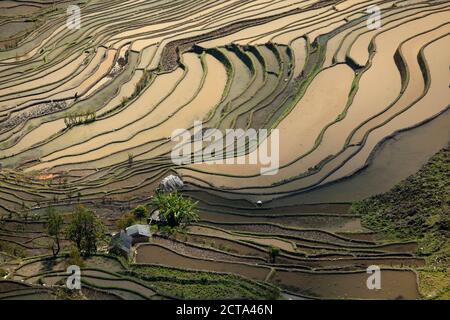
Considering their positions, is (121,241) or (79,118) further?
(79,118)

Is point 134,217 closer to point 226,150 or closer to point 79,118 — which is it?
point 226,150

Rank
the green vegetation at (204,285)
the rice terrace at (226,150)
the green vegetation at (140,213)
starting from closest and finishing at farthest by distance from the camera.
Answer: the green vegetation at (204,285) < the rice terrace at (226,150) < the green vegetation at (140,213)

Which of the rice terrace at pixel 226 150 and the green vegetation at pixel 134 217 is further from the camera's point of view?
the green vegetation at pixel 134 217

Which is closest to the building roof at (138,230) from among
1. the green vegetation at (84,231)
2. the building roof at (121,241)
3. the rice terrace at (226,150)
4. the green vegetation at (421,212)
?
the rice terrace at (226,150)

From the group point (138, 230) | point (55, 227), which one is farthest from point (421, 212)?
point (55, 227)

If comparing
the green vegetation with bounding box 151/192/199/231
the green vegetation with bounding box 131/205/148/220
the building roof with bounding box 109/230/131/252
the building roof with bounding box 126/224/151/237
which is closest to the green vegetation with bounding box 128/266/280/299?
the building roof with bounding box 109/230/131/252

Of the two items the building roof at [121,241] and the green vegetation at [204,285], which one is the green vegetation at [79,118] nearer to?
the building roof at [121,241]

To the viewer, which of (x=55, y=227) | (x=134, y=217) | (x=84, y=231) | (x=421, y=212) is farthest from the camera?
(x=134, y=217)

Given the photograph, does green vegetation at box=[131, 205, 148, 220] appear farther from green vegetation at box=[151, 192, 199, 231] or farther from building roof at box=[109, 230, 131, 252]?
building roof at box=[109, 230, 131, 252]
